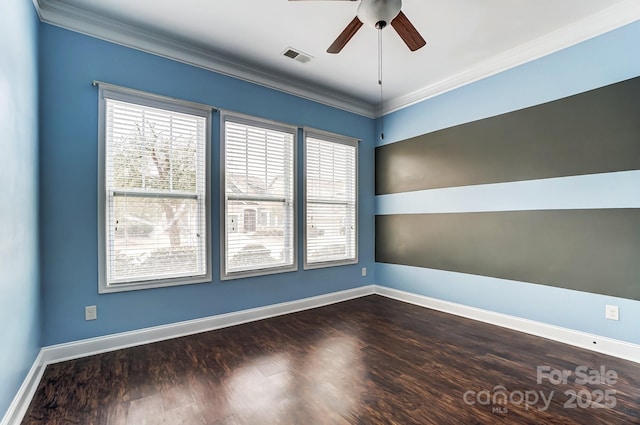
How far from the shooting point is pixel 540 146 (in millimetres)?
3057

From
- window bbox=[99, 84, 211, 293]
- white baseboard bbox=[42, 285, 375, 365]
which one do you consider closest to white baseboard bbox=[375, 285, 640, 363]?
white baseboard bbox=[42, 285, 375, 365]

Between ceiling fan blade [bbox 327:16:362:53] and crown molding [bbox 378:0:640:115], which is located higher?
crown molding [bbox 378:0:640:115]

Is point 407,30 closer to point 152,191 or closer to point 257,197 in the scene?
point 257,197

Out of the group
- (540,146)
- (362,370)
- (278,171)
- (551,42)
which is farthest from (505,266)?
(278,171)

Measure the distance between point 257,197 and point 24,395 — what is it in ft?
8.10

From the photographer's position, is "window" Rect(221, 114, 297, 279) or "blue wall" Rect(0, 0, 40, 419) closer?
Result: "blue wall" Rect(0, 0, 40, 419)

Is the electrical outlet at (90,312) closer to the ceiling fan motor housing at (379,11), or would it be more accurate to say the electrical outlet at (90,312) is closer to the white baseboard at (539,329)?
the ceiling fan motor housing at (379,11)

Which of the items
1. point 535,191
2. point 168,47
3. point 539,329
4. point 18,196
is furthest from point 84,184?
point 539,329

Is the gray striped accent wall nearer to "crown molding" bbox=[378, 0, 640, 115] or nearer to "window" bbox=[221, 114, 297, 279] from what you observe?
"crown molding" bbox=[378, 0, 640, 115]

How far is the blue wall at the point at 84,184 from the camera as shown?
8.08 ft

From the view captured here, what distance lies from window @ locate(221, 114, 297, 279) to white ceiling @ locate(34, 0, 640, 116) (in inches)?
25.7

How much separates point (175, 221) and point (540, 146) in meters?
3.89

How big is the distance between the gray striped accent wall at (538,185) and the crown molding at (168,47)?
5.67 ft

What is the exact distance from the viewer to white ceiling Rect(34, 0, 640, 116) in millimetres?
2506
